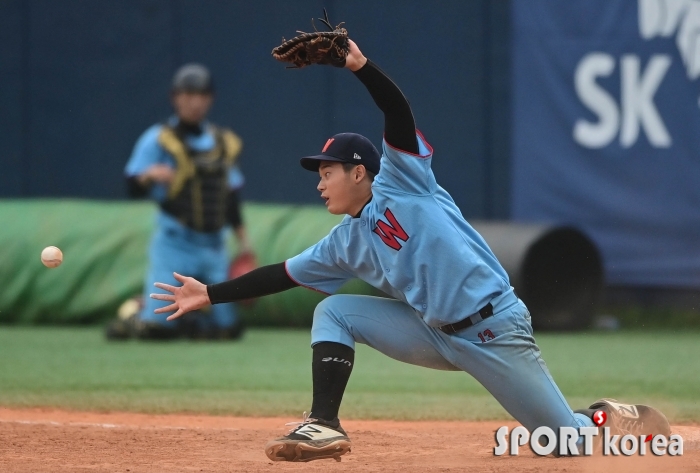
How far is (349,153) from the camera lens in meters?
4.77

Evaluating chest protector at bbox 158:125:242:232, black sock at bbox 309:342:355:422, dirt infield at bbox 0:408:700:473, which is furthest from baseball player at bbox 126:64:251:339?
black sock at bbox 309:342:355:422

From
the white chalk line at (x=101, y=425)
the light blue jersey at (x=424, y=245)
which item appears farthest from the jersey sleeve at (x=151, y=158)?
the light blue jersey at (x=424, y=245)

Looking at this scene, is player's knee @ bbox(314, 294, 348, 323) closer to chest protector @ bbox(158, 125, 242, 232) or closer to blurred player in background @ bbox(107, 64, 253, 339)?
blurred player in background @ bbox(107, 64, 253, 339)

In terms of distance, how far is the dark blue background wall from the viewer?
12852mm

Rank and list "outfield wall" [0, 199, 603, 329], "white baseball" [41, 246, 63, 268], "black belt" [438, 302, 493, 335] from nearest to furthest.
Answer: "black belt" [438, 302, 493, 335], "white baseball" [41, 246, 63, 268], "outfield wall" [0, 199, 603, 329]

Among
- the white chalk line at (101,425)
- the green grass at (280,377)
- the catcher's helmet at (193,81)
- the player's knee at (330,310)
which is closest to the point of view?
the player's knee at (330,310)

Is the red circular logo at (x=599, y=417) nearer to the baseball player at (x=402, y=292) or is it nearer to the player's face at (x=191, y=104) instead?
the baseball player at (x=402, y=292)

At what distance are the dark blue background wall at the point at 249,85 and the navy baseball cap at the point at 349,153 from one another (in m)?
7.96

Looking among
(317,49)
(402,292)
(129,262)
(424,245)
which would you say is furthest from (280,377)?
(317,49)

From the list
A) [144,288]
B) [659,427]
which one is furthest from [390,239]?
[144,288]

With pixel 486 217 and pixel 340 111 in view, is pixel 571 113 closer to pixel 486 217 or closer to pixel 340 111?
pixel 486 217

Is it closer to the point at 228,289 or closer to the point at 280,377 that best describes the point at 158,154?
the point at 280,377

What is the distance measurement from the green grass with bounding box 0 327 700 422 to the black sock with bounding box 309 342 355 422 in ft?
6.35

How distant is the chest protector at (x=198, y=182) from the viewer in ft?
33.9
